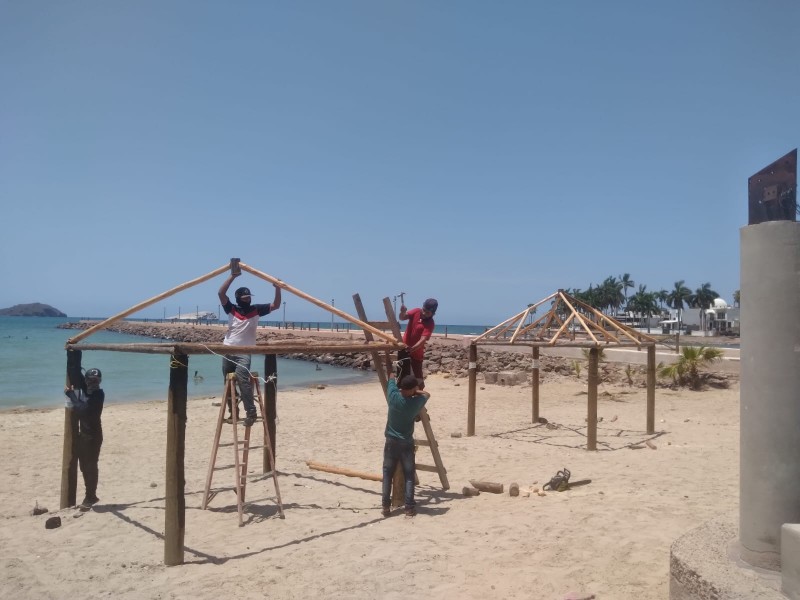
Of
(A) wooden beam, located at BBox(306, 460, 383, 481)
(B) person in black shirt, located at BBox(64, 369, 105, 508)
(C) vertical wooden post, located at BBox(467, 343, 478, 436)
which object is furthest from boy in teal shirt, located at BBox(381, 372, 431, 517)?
(C) vertical wooden post, located at BBox(467, 343, 478, 436)

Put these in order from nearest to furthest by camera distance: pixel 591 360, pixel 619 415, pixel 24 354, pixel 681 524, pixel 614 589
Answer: pixel 614 589
pixel 681 524
pixel 591 360
pixel 619 415
pixel 24 354

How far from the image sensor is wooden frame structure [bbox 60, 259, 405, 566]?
574 cm

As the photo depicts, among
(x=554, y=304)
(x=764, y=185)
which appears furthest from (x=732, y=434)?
(x=764, y=185)

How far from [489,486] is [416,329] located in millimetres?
2152

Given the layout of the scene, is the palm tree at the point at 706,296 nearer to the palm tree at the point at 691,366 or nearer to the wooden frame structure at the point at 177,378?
the palm tree at the point at 691,366

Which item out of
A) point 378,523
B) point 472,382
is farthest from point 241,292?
point 472,382

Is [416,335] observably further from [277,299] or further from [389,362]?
[277,299]

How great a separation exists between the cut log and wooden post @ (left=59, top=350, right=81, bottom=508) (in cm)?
489

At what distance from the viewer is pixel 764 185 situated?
4.08 meters

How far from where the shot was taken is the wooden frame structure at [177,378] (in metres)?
Answer: 5.74

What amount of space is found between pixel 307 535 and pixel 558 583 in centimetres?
270

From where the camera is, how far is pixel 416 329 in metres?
7.77

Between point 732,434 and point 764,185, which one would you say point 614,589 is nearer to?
point 764,185

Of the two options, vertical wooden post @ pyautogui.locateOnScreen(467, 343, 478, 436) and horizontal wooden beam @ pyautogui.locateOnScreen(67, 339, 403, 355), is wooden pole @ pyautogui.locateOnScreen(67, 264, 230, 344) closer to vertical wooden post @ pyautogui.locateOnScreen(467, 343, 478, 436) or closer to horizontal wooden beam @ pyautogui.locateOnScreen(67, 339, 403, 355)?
horizontal wooden beam @ pyautogui.locateOnScreen(67, 339, 403, 355)
